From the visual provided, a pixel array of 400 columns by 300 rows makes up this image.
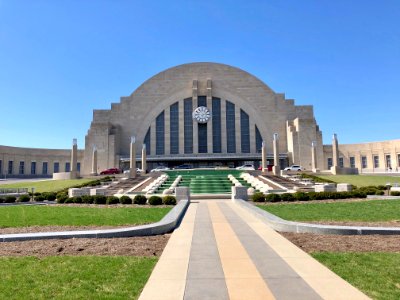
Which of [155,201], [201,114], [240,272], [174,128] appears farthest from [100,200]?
[174,128]

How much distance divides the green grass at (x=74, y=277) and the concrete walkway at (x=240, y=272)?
38 centimetres

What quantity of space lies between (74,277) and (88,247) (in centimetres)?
262

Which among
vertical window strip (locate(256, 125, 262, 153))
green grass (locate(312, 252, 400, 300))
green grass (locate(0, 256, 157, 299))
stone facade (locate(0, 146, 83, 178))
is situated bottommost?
green grass (locate(312, 252, 400, 300))

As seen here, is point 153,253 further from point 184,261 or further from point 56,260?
point 56,260

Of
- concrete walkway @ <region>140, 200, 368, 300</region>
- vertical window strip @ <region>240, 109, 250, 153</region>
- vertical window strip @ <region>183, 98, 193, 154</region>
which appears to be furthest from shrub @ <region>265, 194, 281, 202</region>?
Answer: vertical window strip @ <region>183, 98, 193, 154</region>

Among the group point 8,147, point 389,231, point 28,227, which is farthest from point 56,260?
point 8,147

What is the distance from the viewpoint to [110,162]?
66.6m

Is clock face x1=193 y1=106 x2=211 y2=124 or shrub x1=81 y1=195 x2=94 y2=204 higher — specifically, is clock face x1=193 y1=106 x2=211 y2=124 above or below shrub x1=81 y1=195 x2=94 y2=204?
above

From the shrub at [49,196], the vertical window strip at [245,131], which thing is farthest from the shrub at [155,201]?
the vertical window strip at [245,131]

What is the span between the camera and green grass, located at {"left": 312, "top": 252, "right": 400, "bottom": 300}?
511cm

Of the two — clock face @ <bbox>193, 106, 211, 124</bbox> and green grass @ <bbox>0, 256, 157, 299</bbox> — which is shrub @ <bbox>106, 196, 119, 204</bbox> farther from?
clock face @ <bbox>193, 106, 211, 124</bbox>

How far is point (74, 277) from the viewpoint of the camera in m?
5.80

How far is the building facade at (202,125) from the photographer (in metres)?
67.4

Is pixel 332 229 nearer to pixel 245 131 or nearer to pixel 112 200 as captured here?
pixel 112 200
